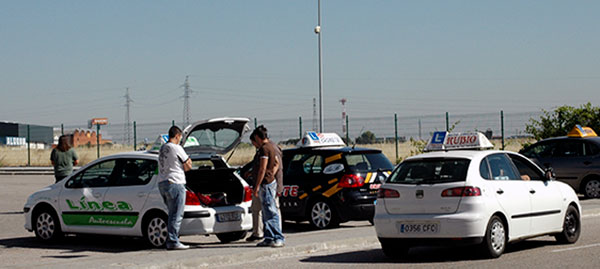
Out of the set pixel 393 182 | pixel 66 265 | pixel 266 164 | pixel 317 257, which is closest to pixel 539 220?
pixel 393 182

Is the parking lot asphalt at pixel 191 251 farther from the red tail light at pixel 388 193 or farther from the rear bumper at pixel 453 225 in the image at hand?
the red tail light at pixel 388 193

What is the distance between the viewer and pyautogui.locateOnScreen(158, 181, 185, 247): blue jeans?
11.8 meters

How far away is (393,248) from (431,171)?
3.77ft

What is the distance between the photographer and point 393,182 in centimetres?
1101

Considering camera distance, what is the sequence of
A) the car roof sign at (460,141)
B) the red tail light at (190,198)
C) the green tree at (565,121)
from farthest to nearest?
the green tree at (565,121)
the car roof sign at (460,141)
the red tail light at (190,198)

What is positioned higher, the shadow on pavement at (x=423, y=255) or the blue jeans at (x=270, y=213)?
the blue jeans at (x=270, y=213)

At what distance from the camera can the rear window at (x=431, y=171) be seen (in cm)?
1057

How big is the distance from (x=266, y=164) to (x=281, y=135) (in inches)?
1005

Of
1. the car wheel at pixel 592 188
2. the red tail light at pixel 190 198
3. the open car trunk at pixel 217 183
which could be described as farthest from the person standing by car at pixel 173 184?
the car wheel at pixel 592 188

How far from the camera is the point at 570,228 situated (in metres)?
12.1

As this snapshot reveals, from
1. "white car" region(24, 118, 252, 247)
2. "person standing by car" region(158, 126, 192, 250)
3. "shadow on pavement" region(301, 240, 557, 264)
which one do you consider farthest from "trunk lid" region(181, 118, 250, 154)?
"shadow on pavement" region(301, 240, 557, 264)

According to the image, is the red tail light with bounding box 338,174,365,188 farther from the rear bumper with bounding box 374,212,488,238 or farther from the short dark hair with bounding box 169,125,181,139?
the rear bumper with bounding box 374,212,488,238

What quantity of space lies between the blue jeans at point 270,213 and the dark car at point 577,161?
420 inches

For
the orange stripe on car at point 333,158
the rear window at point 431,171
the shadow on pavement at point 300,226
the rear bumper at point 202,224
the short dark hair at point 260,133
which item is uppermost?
the short dark hair at point 260,133
